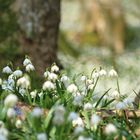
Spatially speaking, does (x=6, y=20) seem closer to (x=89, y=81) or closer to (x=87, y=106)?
(x=89, y=81)

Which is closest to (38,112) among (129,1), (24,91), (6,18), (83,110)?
(83,110)

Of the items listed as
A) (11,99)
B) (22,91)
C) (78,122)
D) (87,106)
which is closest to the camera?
(11,99)

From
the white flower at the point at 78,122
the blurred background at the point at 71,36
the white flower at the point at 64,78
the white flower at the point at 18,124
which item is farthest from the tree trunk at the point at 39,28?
the white flower at the point at 18,124

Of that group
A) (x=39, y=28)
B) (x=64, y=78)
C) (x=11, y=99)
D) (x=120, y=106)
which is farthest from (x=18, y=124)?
(x=39, y=28)

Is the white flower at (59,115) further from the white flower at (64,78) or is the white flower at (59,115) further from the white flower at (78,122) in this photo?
the white flower at (64,78)

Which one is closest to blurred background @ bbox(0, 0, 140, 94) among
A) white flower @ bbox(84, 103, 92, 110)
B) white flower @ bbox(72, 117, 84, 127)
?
white flower @ bbox(84, 103, 92, 110)

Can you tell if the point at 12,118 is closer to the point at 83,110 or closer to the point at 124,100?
the point at 83,110
